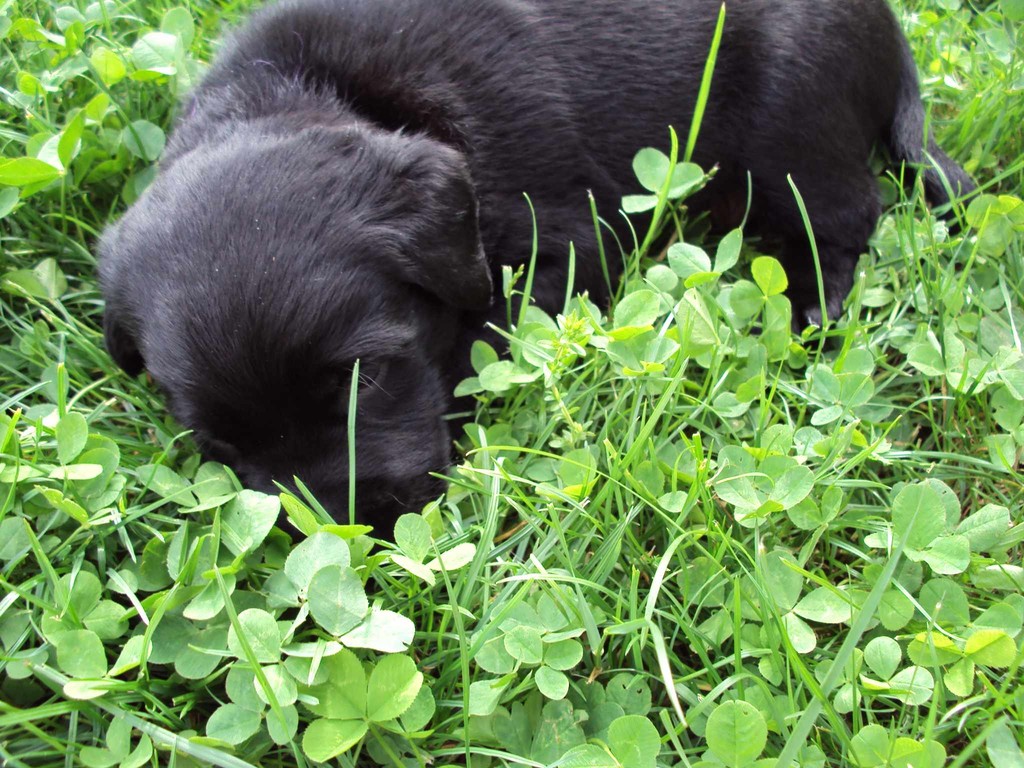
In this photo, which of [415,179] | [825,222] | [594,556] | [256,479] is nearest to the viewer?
[594,556]

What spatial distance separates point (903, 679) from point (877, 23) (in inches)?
67.6

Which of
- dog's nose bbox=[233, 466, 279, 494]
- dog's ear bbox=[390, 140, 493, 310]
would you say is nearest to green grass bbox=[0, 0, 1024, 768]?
dog's nose bbox=[233, 466, 279, 494]

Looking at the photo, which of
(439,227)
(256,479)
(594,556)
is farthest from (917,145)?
(256,479)

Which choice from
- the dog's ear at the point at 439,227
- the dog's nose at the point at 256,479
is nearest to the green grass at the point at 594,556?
the dog's nose at the point at 256,479

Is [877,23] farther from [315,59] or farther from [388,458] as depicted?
[388,458]

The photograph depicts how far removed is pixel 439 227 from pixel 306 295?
33cm

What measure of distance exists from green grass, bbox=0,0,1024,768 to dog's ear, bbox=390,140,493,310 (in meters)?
0.16

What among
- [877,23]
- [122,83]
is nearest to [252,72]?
[122,83]

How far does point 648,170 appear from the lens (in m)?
2.18

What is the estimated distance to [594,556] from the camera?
1.60 m

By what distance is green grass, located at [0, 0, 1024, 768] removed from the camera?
53.6 inches

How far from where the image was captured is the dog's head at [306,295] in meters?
1.62

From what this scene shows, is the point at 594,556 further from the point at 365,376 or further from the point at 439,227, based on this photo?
the point at 439,227

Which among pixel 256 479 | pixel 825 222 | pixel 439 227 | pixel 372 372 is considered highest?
pixel 439 227
